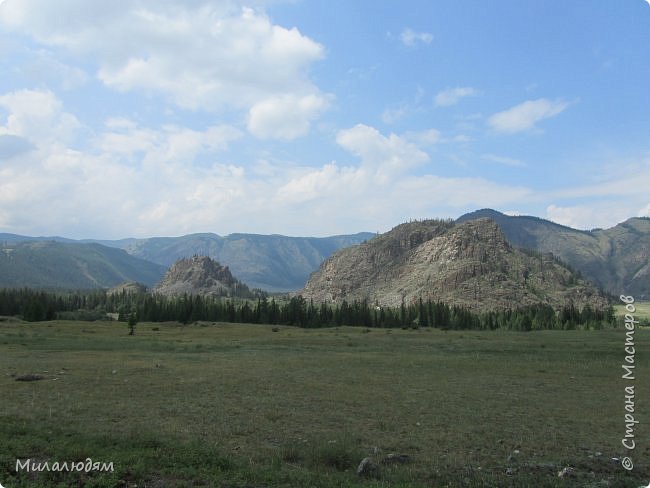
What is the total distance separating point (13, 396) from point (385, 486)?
2333 cm

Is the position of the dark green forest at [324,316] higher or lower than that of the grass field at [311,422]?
lower

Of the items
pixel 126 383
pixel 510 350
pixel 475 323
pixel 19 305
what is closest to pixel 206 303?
pixel 19 305

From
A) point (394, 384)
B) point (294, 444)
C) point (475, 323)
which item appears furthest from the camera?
point (475, 323)

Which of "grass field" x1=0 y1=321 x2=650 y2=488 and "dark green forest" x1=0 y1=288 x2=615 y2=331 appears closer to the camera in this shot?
"grass field" x1=0 y1=321 x2=650 y2=488

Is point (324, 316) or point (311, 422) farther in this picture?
point (324, 316)

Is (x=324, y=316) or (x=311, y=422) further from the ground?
(x=311, y=422)

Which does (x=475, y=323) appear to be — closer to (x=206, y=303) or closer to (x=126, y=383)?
(x=206, y=303)

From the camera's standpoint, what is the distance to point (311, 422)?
23.7m

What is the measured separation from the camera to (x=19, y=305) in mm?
175500

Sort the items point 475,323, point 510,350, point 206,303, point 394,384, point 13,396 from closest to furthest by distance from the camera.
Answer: point 13,396 → point 394,384 → point 510,350 → point 475,323 → point 206,303

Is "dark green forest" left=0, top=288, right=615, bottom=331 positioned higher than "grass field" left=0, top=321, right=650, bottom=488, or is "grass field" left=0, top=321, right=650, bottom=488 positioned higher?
"grass field" left=0, top=321, right=650, bottom=488

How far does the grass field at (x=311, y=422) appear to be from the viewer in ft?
52.5

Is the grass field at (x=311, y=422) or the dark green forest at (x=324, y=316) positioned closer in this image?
the grass field at (x=311, y=422)

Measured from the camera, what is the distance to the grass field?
52.5 feet
